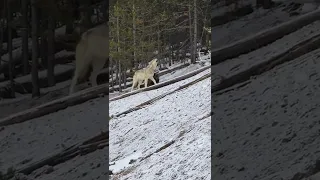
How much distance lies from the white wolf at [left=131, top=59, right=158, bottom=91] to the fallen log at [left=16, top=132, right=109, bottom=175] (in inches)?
14.5

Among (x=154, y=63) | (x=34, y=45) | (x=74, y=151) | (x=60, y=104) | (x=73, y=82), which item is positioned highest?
(x=34, y=45)

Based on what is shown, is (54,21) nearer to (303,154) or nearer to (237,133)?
(237,133)

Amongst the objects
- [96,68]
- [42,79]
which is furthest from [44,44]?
[96,68]

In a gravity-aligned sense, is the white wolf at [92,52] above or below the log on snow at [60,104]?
above

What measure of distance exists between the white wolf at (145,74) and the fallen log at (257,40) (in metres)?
0.38

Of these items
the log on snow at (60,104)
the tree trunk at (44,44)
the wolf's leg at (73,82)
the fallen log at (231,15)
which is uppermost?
the fallen log at (231,15)

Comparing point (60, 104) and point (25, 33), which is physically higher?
point (25, 33)

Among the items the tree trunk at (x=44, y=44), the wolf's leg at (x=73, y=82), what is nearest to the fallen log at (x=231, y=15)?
the wolf's leg at (x=73, y=82)

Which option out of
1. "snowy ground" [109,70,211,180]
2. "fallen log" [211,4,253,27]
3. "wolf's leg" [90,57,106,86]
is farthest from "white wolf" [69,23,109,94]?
"fallen log" [211,4,253,27]

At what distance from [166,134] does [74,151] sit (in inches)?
22.4

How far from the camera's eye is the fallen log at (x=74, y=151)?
113 inches

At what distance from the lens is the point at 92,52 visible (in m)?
2.90

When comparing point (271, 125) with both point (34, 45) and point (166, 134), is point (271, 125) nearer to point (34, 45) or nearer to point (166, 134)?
point (166, 134)

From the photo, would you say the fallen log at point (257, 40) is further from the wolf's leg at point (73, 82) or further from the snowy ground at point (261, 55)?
the wolf's leg at point (73, 82)
